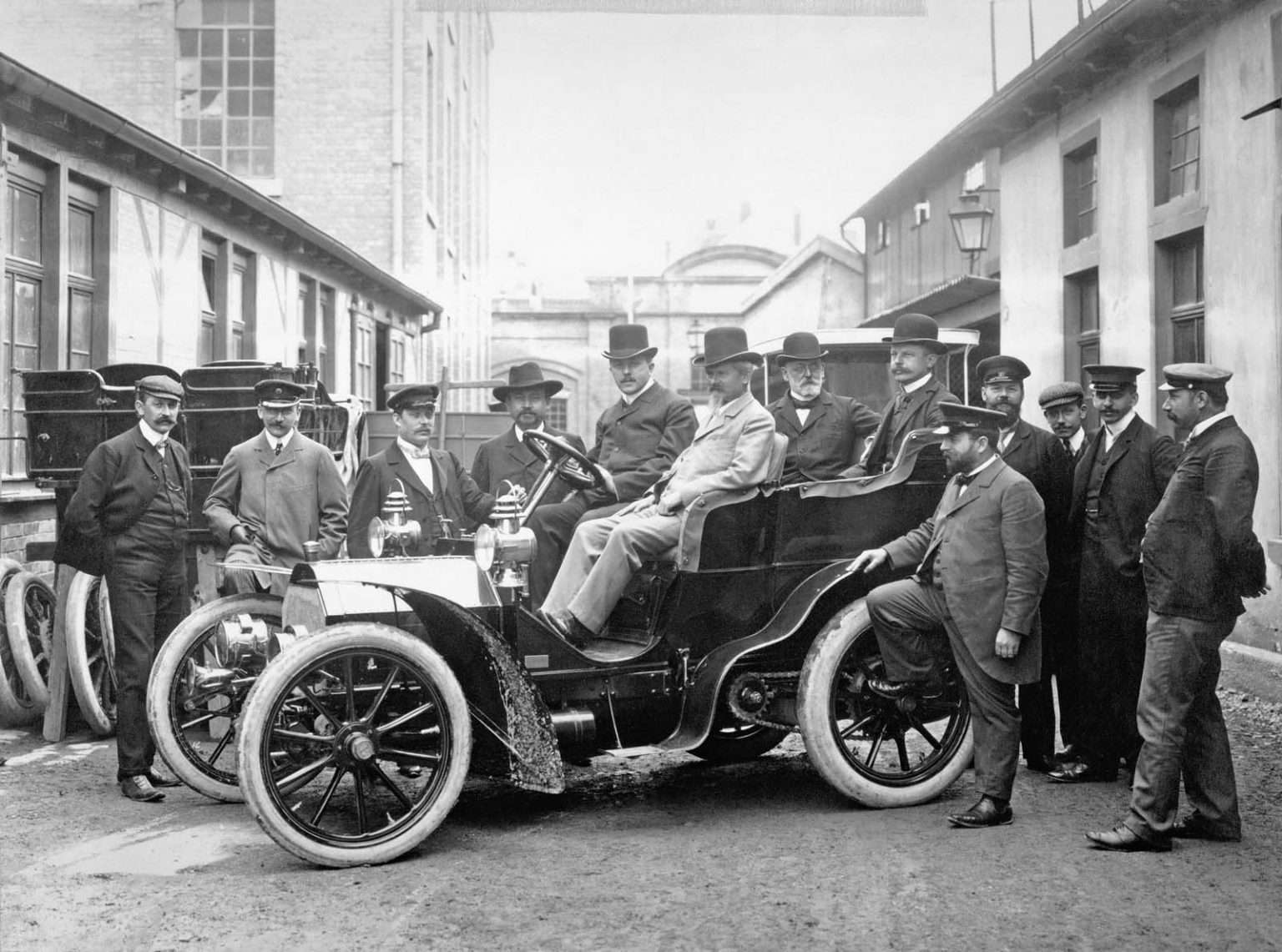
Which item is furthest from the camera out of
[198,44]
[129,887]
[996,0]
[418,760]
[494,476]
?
[198,44]

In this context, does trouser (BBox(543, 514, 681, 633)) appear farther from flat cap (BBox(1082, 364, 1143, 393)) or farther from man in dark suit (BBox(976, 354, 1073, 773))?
flat cap (BBox(1082, 364, 1143, 393))

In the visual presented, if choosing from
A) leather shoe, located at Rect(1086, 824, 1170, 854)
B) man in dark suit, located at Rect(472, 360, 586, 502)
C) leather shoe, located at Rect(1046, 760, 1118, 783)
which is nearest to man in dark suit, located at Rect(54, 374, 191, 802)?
man in dark suit, located at Rect(472, 360, 586, 502)

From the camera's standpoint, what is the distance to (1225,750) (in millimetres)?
5082

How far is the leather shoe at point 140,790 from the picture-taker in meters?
5.79

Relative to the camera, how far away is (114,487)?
20.2 ft

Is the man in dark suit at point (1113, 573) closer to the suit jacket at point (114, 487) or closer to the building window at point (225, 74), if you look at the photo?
the suit jacket at point (114, 487)

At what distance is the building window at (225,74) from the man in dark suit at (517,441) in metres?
11.3

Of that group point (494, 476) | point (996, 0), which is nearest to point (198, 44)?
point (996, 0)

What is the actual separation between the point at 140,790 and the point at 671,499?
98.2 inches

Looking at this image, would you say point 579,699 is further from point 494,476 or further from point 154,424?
point 494,476

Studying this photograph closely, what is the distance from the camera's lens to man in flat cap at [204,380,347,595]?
696 cm

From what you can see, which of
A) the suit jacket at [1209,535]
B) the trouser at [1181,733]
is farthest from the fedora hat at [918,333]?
the trouser at [1181,733]

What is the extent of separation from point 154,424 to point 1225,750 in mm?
4632

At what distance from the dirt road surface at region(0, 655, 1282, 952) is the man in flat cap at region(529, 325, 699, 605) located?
1107 mm
